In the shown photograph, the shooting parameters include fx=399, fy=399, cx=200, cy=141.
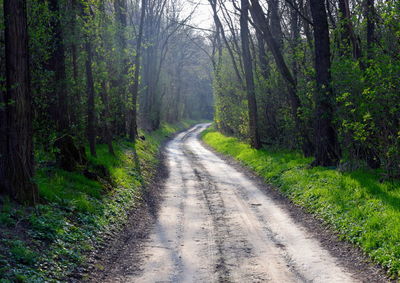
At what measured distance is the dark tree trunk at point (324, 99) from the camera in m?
14.5

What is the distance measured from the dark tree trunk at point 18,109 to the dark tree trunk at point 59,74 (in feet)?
12.6

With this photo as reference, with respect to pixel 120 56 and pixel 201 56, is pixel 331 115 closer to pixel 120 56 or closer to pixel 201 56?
pixel 120 56

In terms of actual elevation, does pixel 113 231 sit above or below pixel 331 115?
below

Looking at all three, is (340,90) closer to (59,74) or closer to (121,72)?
(59,74)

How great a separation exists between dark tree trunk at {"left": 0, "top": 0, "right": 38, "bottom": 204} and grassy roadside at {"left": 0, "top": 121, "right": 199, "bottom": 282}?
322mm

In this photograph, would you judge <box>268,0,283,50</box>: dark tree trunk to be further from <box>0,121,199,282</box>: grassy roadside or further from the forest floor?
<box>0,121,199,282</box>: grassy roadside

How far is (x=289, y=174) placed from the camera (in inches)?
587

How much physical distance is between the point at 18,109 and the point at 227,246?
16.3 feet

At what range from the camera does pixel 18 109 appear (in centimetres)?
788

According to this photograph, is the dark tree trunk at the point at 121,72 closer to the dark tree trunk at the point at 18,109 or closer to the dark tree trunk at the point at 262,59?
the dark tree trunk at the point at 262,59

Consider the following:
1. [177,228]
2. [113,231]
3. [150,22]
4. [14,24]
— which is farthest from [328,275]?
[150,22]

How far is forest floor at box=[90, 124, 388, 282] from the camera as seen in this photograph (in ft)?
21.7

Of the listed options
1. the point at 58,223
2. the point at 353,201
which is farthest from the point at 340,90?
the point at 58,223

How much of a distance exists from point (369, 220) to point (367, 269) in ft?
5.46
